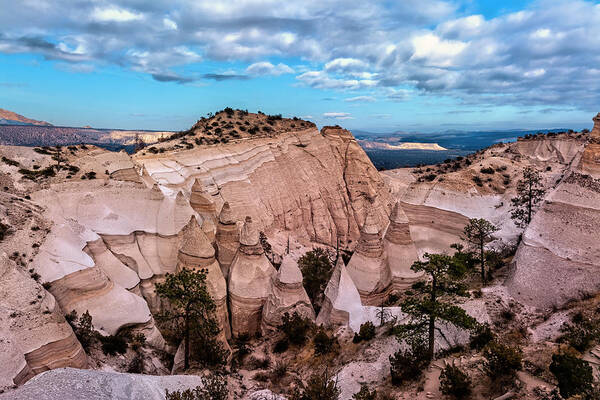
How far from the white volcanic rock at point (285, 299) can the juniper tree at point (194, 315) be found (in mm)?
2605

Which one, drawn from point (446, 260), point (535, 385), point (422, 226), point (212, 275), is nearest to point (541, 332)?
point (535, 385)

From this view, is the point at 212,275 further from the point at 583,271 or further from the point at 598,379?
the point at 583,271

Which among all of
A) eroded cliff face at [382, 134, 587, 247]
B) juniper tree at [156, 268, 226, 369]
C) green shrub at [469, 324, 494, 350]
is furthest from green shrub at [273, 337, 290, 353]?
eroded cliff face at [382, 134, 587, 247]

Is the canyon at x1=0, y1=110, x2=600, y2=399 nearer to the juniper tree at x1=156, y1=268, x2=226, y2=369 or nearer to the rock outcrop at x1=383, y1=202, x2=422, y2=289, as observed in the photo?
the rock outcrop at x1=383, y1=202, x2=422, y2=289

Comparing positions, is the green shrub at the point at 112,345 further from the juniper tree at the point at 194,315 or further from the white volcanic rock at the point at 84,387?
the white volcanic rock at the point at 84,387

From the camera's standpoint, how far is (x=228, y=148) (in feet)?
95.7

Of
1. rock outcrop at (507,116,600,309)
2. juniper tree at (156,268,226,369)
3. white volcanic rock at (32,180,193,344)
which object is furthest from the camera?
white volcanic rock at (32,180,193,344)

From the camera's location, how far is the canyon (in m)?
10.4

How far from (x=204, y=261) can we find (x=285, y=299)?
4.10m

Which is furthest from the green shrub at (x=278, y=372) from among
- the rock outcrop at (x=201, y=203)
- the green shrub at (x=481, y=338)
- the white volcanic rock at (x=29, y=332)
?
the rock outcrop at (x=201, y=203)

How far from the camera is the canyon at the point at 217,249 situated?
1038 centimetres

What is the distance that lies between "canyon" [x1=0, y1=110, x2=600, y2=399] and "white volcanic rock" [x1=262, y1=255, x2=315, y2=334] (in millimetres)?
52

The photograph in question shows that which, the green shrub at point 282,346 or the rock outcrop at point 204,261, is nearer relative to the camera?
the green shrub at point 282,346

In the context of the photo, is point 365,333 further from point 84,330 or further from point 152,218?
point 152,218
